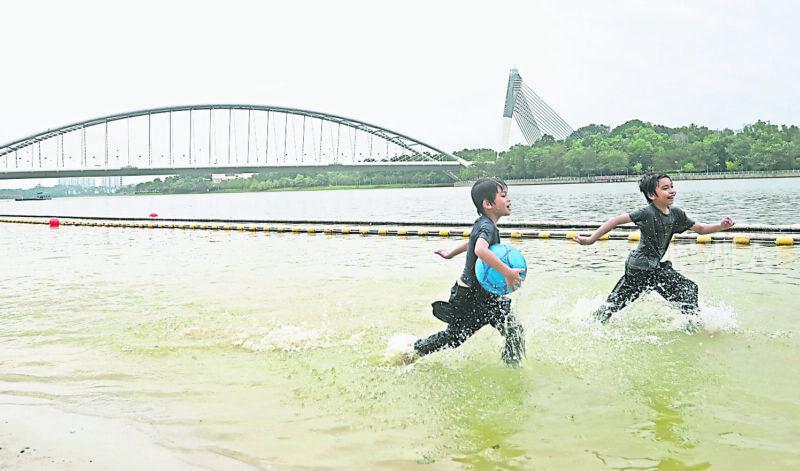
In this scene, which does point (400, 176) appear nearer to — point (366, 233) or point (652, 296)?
point (366, 233)

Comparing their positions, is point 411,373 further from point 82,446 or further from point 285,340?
point 82,446

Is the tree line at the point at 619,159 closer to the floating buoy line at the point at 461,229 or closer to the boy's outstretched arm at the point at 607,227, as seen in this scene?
the floating buoy line at the point at 461,229

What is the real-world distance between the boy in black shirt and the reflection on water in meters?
0.45

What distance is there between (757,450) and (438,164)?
9816cm

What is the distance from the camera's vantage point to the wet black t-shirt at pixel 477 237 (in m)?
5.53

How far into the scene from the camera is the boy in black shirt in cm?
697

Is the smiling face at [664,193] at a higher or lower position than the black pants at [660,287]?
higher

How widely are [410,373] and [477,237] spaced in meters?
1.37

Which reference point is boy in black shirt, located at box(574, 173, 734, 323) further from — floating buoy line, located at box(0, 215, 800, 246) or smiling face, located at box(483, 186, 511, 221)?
floating buoy line, located at box(0, 215, 800, 246)

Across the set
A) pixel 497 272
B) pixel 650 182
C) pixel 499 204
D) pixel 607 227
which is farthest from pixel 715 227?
pixel 497 272

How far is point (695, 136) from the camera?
123125 millimetres

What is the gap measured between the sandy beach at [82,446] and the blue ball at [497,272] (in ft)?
7.94

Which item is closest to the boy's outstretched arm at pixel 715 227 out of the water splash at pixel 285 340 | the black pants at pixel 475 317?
the black pants at pixel 475 317

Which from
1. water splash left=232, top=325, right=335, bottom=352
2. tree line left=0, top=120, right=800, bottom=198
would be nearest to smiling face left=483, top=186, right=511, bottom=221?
water splash left=232, top=325, right=335, bottom=352
